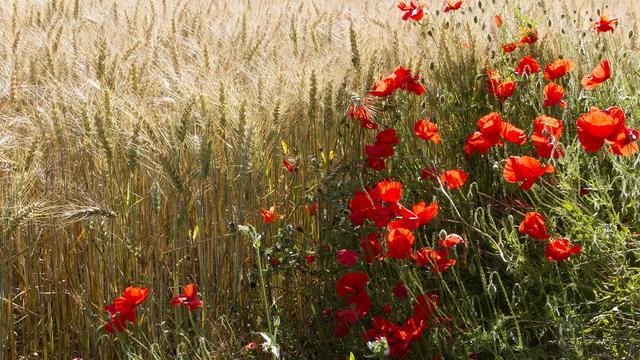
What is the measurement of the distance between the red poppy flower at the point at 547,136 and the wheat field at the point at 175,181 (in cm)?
21

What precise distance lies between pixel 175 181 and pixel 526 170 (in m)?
0.72

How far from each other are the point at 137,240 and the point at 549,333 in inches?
37.8

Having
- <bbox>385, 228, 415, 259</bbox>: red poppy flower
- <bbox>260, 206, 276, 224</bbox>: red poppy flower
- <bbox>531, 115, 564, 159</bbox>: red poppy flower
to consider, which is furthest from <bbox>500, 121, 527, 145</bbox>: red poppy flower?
<bbox>260, 206, 276, 224</bbox>: red poppy flower

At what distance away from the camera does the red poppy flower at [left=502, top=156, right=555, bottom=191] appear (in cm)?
180

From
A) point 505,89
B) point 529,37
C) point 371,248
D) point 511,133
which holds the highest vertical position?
point 529,37

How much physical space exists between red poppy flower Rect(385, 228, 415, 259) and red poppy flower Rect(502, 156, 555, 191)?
0.22 metres

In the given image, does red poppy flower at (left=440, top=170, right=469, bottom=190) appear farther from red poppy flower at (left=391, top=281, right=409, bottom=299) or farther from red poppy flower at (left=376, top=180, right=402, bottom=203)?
red poppy flower at (left=391, top=281, right=409, bottom=299)

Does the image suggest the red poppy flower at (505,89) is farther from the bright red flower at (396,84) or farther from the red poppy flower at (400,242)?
the red poppy flower at (400,242)

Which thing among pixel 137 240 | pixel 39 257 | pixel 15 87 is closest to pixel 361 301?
pixel 137 240

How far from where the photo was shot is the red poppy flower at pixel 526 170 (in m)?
1.80

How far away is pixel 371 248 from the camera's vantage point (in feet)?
6.77

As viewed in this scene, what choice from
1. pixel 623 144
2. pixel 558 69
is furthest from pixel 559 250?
pixel 558 69

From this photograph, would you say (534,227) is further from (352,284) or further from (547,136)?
(352,284)

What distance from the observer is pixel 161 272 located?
7.09 feet
